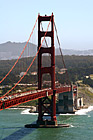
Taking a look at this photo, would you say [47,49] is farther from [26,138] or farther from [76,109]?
[76,109]

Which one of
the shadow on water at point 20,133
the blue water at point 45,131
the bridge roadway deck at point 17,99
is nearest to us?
the bridge roadway deck at point 17,99

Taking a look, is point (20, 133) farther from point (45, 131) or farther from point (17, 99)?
point (17, 99)

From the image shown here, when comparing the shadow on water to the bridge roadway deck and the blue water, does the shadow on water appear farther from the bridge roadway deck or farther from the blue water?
the bridge roadway deck

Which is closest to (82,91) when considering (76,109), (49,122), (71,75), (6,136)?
(76,109)

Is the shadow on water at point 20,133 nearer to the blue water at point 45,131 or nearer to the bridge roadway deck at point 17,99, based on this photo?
the blue water at point 45,131

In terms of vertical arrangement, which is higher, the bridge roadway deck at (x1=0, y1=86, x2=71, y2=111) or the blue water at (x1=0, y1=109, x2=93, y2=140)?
the bridge roadway deck at (x1=0, y1=86, x2=71, y2=111)

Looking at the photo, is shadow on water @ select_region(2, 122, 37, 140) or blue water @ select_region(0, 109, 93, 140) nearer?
shadow on water @ select_region(2, 122, 37, 140)

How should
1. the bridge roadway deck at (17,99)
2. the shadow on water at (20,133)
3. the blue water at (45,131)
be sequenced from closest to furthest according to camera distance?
1. the bridge roadway deck at (17,99)
2. the shadow on water at (20,133)
3. the blue water at (45,131)

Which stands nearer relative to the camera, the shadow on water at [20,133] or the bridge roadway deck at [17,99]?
the bridge roadway deck at [17,99]

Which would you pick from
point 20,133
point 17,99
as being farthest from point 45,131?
point 17,99

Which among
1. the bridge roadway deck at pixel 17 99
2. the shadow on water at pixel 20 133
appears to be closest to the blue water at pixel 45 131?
the shadow on water at pixel 20 133

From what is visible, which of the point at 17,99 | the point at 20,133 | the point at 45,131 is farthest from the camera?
the point at 45,131

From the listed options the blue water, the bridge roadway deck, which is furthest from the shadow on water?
the bridge roadway deck
